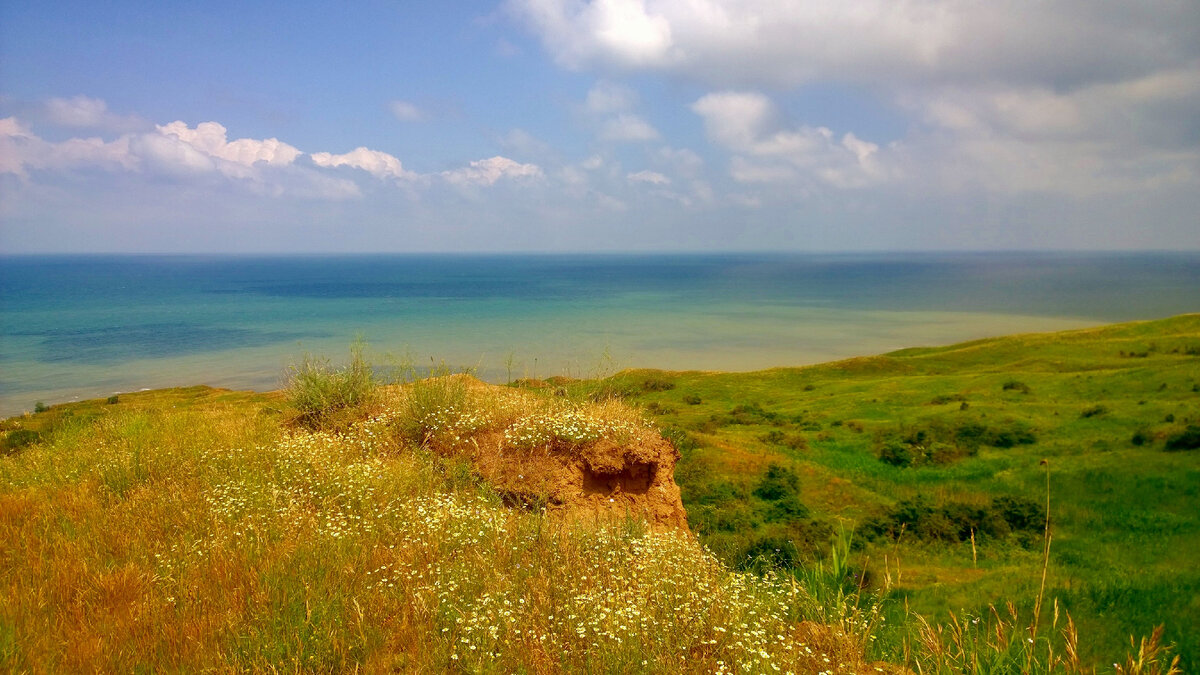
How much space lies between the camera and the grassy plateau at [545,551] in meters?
5.31

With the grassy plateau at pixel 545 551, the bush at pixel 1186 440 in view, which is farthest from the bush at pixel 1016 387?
the bush at pixel 1186 440

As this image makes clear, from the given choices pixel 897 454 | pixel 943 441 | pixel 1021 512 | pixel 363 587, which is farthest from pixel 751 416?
pixel 363 587

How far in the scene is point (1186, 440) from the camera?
68.4 ft

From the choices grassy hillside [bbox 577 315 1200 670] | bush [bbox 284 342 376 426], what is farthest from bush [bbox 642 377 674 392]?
bush [bbox 284 342 376 426]

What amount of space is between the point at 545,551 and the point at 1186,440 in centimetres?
2425

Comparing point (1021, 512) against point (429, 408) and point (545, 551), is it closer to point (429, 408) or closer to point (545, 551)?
point (429, 408)

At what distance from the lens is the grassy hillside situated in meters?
12.8

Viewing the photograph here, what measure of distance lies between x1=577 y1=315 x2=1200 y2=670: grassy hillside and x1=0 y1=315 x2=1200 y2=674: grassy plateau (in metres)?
0.12

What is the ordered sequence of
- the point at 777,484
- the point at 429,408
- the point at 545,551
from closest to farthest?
the point at 545,551 → the point at 429,408 → the point at 777,484

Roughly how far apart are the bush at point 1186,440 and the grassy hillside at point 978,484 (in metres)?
0.05

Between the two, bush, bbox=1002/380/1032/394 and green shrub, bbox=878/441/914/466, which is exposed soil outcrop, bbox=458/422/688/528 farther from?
bush, bbox=1002/380/1032/394

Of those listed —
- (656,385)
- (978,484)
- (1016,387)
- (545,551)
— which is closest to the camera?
(545,551)

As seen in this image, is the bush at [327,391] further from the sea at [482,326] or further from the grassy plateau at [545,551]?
the sea at [482,326]

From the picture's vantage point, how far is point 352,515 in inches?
298
